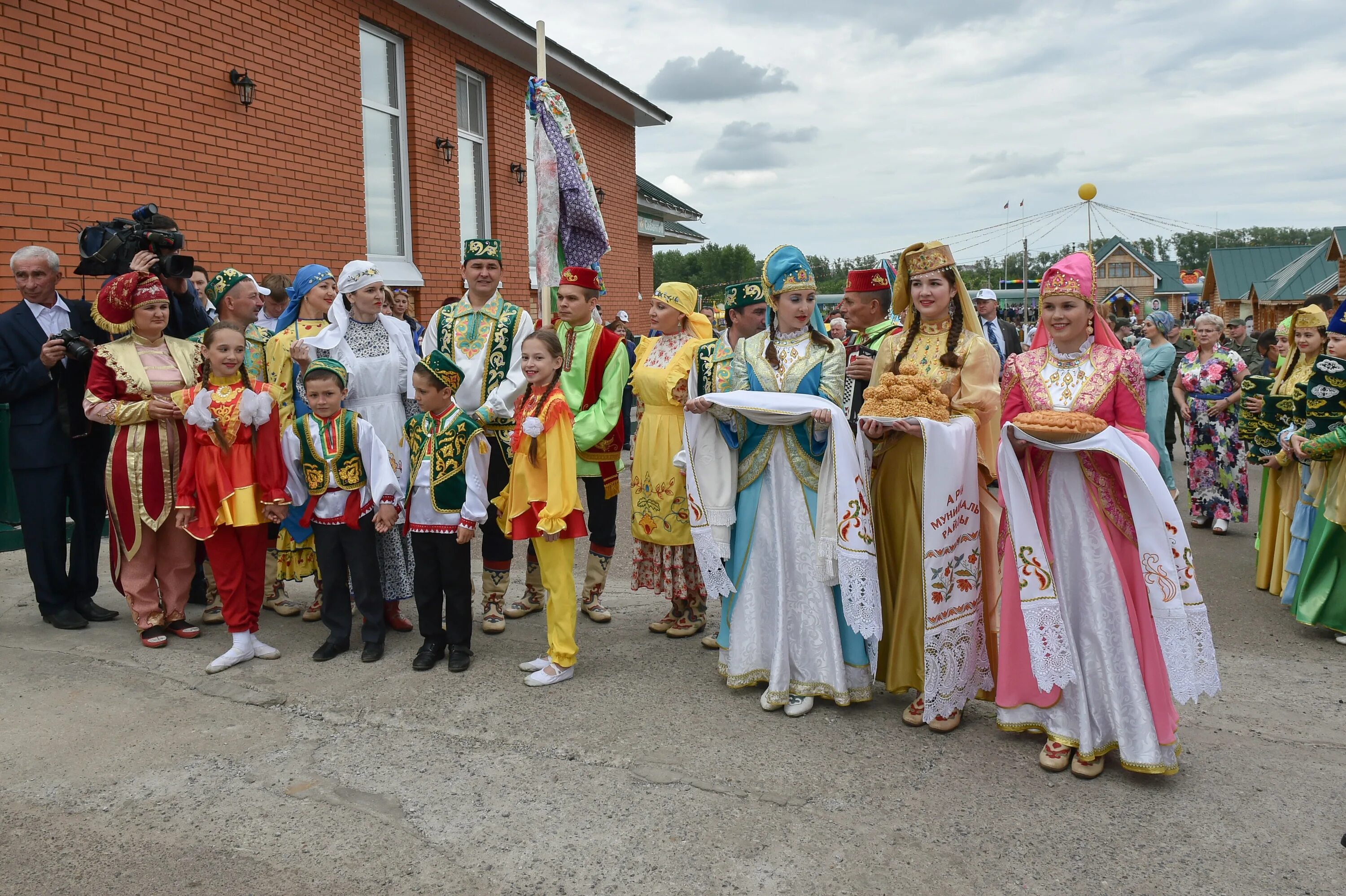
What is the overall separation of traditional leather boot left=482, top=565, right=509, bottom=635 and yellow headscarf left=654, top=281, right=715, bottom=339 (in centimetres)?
184

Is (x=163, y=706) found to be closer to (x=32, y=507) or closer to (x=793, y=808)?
(x=32, y=507)

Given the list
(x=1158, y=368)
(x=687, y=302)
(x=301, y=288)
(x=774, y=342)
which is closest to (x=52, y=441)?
(x=301, y=288)

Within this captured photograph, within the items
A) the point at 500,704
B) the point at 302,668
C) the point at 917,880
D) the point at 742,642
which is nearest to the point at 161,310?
the point at 302,668

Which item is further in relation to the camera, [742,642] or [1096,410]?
[742,642]

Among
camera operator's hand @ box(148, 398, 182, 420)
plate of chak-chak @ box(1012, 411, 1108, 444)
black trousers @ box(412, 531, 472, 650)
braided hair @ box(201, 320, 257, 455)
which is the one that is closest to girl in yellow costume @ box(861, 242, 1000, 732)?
plate of chak-chak @ box(1012, 411, 1108, 444)

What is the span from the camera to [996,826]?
3.28m

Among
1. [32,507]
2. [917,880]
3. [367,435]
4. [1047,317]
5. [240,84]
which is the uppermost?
[240,84]

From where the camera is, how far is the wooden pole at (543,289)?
5.49m

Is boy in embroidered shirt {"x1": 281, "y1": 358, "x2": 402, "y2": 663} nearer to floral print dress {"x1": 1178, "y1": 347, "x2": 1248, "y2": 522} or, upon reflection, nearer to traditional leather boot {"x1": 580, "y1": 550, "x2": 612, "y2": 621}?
traditional leather boot {"x1": 580, "y1": 550, "x2": 612, "y2": 621}

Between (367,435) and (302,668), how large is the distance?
50.0 inches

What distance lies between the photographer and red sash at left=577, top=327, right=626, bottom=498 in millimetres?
5484

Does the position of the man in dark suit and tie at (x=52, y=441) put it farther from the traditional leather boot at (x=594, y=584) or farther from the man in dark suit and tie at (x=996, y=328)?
the man in dark suit and tie at (x=996, y=328)

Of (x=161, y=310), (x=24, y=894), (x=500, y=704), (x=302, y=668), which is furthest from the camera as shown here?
(x=161, y=310)

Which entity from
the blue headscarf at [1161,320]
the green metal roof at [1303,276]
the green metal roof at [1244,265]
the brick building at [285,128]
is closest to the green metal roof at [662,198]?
the brick building at [285,128]
